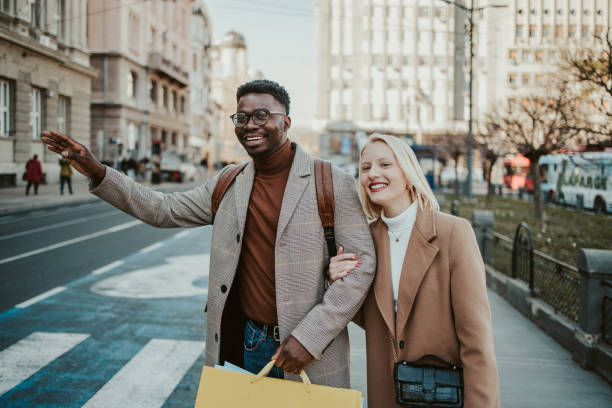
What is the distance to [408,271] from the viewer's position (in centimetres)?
236

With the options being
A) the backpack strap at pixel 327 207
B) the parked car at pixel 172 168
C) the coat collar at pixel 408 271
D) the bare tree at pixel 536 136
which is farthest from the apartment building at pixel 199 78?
the coat collar at pixel 408 271

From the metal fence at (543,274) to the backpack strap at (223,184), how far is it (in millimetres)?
4081

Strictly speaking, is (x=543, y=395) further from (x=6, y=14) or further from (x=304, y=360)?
(x=6, y=14)

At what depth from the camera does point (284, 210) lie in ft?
7.93

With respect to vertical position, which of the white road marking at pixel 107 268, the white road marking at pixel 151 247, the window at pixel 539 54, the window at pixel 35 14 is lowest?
the white road marking at pixel 107 268

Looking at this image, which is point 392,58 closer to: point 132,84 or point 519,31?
point 519,31

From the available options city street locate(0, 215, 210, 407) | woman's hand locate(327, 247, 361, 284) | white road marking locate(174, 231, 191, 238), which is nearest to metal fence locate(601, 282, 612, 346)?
woman's hand locate(327, 247, 361, 284)

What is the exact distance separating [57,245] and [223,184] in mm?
9874

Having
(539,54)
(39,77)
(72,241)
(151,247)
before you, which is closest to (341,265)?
(151,247)

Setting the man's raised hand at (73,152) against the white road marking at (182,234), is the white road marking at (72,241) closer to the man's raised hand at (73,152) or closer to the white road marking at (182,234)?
the white road marking at (182,234)

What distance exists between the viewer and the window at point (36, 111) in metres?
21.3

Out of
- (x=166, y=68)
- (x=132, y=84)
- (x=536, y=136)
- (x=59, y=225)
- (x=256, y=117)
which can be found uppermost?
A: (x=166, y=68)

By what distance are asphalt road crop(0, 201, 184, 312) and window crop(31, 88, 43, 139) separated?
5.24 metres

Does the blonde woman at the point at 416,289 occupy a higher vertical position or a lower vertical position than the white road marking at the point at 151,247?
higher
